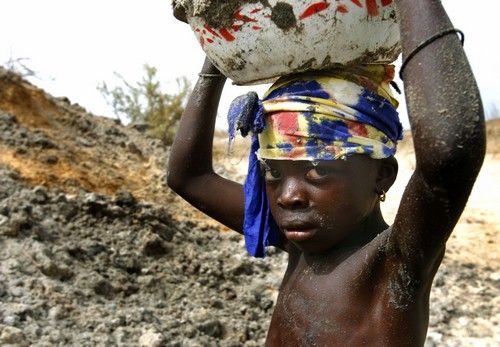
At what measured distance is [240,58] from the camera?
1.53m

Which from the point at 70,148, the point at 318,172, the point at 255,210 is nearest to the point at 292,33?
the point at 318,172

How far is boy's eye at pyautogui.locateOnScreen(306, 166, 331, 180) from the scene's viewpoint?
152 cm

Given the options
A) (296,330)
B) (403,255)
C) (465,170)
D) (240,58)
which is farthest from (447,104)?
(296,330)

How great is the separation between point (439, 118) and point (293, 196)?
465 mm

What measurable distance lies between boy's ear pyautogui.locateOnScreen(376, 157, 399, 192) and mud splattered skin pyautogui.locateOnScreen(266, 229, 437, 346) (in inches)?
5.6

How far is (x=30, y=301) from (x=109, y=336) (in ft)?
1.42

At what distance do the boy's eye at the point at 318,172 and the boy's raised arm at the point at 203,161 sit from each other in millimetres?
446

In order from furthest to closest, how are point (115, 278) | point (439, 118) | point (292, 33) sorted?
point (115, 278) < point (292, 33) < point (439, 118)

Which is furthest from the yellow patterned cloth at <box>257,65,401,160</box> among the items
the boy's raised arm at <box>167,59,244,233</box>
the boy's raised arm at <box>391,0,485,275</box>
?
the boy's raised arm at <box>167,59,244,233</box>

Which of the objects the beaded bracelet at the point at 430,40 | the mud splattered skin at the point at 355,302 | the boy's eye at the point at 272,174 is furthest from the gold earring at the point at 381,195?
the beaded bracelet at the point at 430,40

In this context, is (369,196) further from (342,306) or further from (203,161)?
(203,161)

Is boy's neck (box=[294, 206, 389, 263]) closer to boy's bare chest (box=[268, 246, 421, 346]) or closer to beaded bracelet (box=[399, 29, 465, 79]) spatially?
boy's bare chest (box=[268, 246, 421, 346])

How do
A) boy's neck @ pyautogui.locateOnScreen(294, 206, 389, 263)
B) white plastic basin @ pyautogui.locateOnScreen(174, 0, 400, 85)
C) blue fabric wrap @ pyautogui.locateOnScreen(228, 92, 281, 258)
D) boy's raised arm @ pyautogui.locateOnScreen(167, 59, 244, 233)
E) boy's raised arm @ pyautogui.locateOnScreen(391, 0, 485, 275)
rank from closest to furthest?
boy's raised arm @ pyautogui.locateOnScreen(391, 0, 485, 275)
white plastic basin @ pyautogui.locateOnScreen(174, 0, 400, 85)
boy's neck @ pyautogui.locateOnScreen(294, 206, 389, 263)
blue fabric wrap @ pyautogui.locateOnScreen(228, 92, 281, 258)
boy's raised arm @ pyautogui.locateOnScreen(167, 59, 244, 233)

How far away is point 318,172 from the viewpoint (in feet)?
5.02
